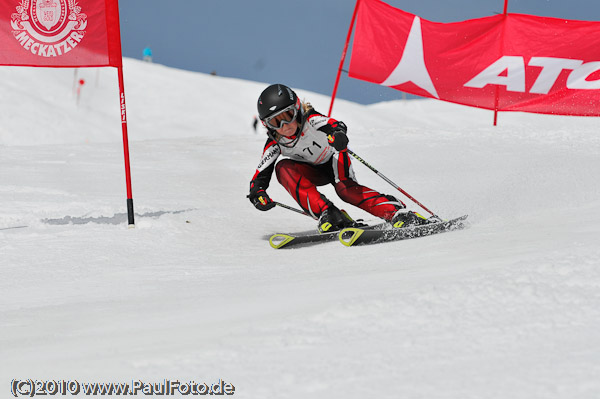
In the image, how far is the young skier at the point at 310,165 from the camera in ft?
15.2

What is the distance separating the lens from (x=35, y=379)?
71.9 inches

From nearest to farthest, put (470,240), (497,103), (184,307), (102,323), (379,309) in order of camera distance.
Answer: (379,309)
(102,323)
(184,307)
(470,240)
(497,103)

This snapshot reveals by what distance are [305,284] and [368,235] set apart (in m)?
1.34

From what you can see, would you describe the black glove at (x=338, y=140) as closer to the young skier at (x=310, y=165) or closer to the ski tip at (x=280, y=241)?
the young skier at (x=310, y=165)

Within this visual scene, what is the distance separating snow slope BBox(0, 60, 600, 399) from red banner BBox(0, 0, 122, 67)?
4.40 feet

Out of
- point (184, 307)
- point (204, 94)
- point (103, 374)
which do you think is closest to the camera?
point (103, 374)

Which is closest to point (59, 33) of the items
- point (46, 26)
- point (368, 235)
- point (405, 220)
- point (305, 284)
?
point (46, 26)

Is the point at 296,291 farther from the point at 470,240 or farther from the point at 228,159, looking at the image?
the point at 228,159

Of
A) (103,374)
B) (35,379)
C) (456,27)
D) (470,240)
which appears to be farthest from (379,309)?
(456,27)

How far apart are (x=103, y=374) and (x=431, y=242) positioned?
2536 millimetres

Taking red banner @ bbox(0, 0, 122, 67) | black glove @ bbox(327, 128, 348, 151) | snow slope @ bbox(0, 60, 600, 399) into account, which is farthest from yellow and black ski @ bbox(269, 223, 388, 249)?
red banner @ bbox(0, 0, 122, 67)

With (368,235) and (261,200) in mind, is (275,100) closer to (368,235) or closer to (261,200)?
(261,200)

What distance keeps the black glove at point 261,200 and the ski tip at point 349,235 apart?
736 mm

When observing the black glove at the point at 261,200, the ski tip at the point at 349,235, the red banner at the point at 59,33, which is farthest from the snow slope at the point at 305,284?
the red banner at the point at 59,33
